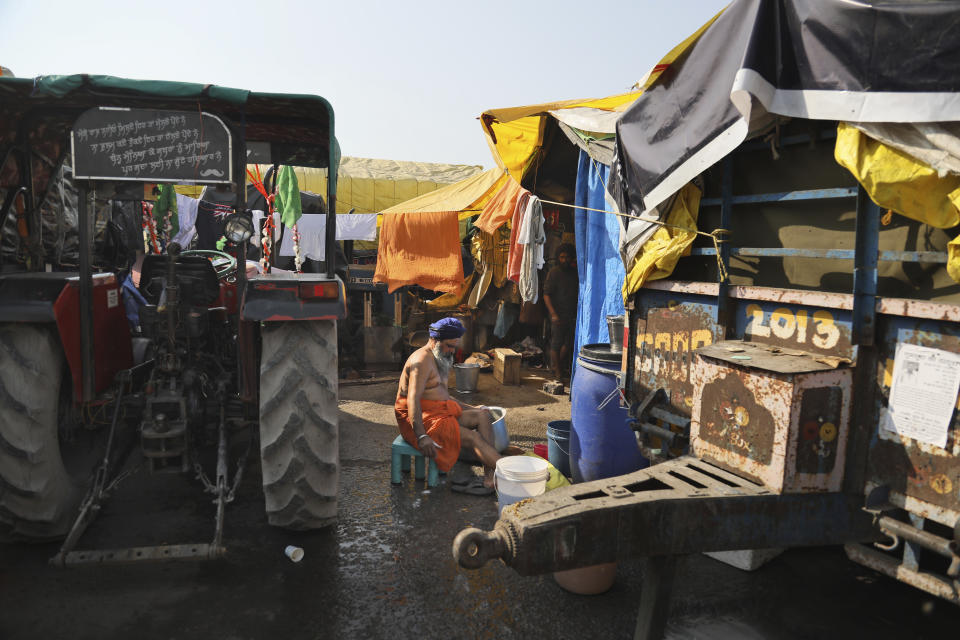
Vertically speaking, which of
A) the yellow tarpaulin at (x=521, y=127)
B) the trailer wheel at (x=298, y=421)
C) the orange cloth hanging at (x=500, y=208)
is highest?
the yellow tarpaulin at (x=521, y=127)

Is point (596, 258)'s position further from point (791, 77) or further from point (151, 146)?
point (151, 146)

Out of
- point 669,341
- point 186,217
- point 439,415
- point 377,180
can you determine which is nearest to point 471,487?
point 439,415

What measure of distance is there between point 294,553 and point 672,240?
303 cm

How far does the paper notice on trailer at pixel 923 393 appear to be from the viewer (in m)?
2.32

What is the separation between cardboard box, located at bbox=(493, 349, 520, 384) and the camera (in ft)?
30.4

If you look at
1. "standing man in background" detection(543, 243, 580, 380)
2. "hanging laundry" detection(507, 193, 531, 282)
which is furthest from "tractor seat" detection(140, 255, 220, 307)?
"standing man in background" detection(543, 243, 580, 380)

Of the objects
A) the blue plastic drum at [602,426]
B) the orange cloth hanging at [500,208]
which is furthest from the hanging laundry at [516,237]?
the blue plastic drum at [602,426]

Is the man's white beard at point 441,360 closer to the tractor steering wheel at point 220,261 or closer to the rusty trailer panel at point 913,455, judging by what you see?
the tractor steering wheel at point 220,261

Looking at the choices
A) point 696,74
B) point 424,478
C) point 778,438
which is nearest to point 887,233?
point 778,438

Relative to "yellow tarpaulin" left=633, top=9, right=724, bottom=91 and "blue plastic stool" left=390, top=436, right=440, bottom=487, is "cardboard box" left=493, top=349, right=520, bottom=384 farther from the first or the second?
"yellow tarpaulin" left=633, top=9, right=724, bottom=91

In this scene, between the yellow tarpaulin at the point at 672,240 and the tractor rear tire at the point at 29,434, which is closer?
the tractor rear tire at the point at 29,434

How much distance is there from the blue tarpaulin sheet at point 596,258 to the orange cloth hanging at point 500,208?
217cm

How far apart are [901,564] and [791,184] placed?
191cm

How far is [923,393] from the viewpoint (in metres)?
2.43
